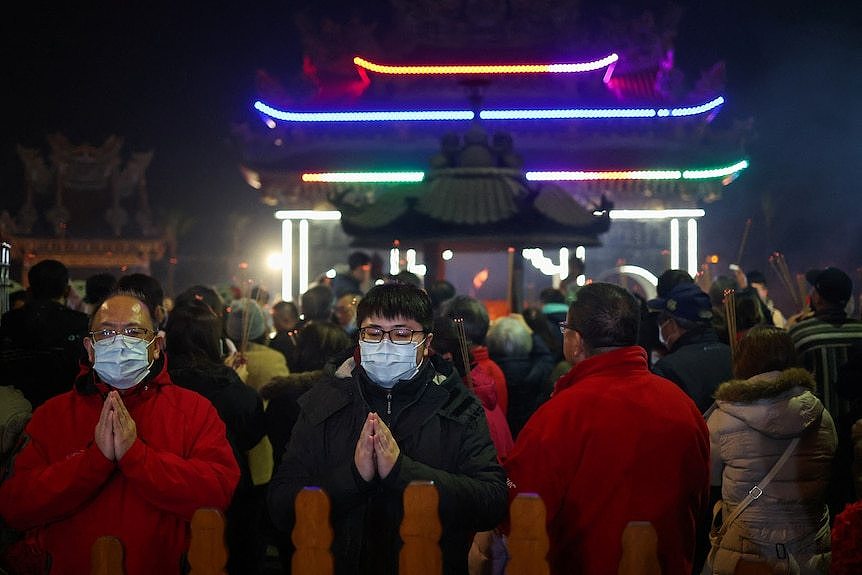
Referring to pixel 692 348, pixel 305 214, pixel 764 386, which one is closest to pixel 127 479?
pixel 764 386

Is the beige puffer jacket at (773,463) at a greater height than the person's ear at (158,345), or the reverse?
the person's ear at (158,345)

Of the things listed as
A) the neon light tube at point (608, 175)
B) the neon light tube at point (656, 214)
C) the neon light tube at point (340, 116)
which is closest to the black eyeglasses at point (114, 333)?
the neon light tube at point (608, 175)

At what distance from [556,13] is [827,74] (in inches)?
295

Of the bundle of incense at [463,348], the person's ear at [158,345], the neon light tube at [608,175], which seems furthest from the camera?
the neon light tube at [608,175]

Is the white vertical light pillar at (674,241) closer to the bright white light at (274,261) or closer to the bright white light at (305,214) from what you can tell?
the bright white light at (305,214)

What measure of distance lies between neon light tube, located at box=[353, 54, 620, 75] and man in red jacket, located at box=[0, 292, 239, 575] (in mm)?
18547

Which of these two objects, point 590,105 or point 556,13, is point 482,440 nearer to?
point 590,105

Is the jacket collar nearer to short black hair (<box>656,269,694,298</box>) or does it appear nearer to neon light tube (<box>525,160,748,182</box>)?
short black hair (<box>656,269,694,298</box>)

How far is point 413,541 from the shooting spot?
2842 mm

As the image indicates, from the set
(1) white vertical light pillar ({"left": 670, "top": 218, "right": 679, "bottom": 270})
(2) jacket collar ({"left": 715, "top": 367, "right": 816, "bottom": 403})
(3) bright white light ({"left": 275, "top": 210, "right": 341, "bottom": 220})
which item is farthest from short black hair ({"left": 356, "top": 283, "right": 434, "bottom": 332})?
(1) white vertical light pillar ({"left": 670, "top": 218, "right": 679, "bottom": 270})

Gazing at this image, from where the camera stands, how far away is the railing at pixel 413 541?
2814 millimetres

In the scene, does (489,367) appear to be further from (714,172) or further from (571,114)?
(714,172)

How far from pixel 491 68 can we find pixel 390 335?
19.0 metres

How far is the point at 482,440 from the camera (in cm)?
332
